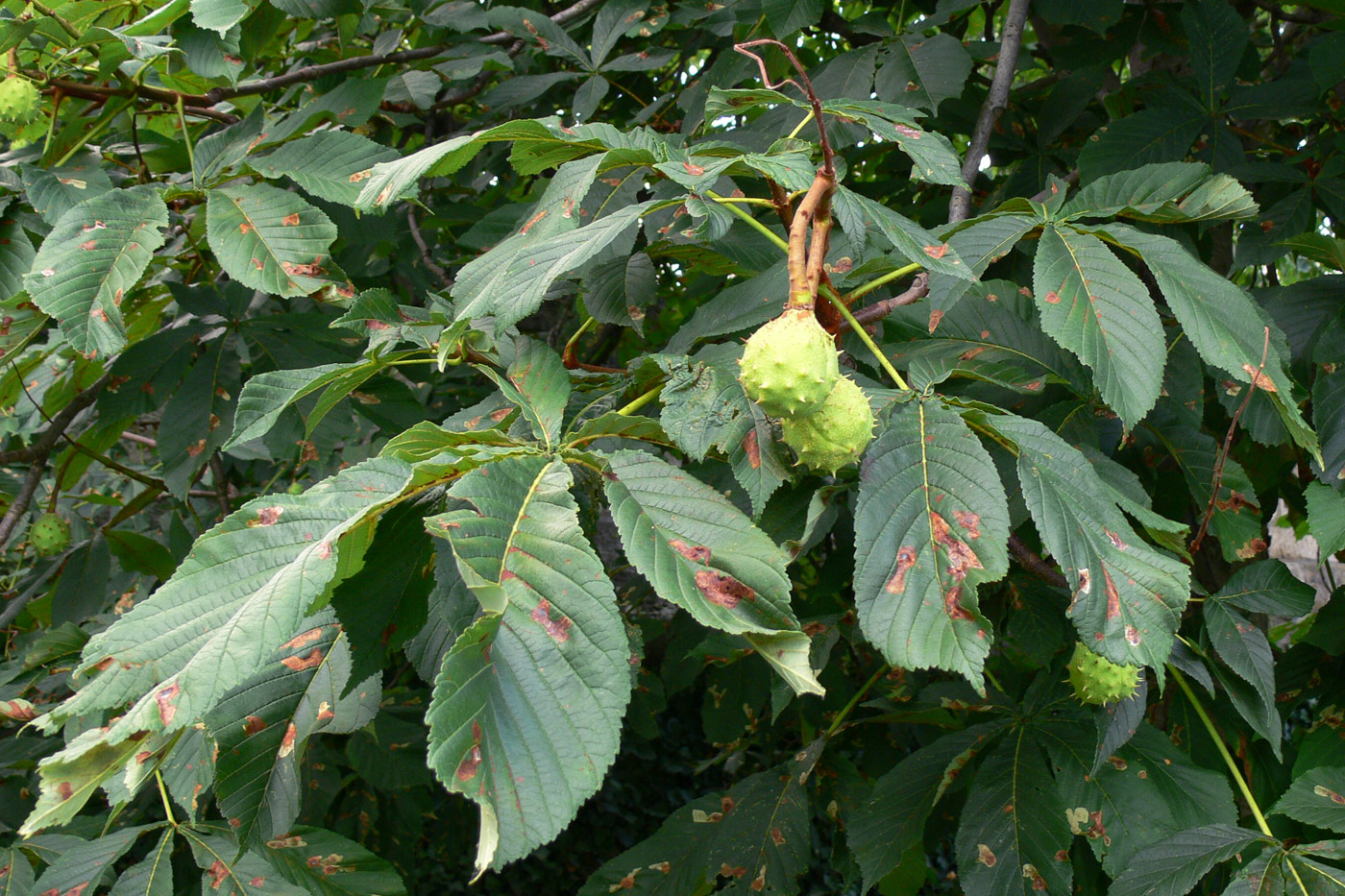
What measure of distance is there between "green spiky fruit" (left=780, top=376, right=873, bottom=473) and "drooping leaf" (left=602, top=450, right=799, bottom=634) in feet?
0.38

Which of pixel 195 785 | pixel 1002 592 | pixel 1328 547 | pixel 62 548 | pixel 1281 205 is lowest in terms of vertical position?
pixel 62 548

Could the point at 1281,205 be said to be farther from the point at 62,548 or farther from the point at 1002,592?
the point at 62,548

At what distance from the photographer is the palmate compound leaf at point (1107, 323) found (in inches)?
41.2

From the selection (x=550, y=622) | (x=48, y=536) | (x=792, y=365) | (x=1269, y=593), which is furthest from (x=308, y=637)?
(x=48, y=536)

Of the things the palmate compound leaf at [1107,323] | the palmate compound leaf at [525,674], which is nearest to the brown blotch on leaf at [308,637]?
the palmate compound leaf at [525,674]

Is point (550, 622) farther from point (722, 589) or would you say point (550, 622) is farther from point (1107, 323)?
point (1107, 323)

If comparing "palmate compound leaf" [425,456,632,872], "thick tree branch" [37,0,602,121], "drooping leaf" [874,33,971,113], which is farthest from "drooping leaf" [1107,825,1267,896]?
"thick tree branch" [37,0,602,121]

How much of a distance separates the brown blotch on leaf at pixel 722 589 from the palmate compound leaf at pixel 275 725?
0.49 m

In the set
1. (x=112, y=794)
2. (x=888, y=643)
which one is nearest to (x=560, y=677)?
(x=888, y=643)

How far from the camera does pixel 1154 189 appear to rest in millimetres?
1267

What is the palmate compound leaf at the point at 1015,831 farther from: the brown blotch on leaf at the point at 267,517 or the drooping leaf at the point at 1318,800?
the brown blotch on leaf at the point at 267,517

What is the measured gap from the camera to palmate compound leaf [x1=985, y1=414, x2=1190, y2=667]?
36.4 inches

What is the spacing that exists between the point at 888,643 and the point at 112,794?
81cm

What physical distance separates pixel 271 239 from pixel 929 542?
3.77 ft
